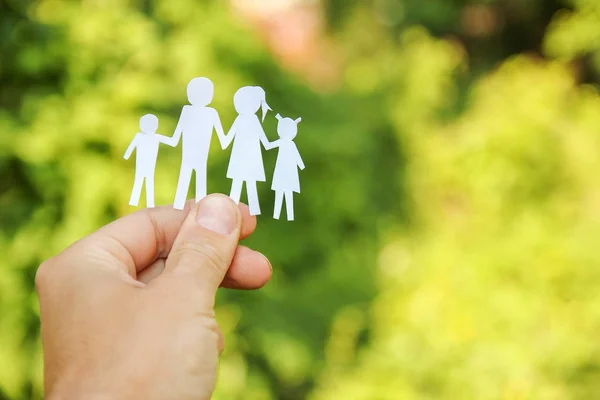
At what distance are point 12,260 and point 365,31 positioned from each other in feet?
18.9

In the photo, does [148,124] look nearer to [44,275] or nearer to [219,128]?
[219,128]

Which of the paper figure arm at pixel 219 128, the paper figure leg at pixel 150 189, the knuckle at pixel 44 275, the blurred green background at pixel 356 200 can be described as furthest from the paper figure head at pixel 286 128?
the blurred green background at pixel 356 200

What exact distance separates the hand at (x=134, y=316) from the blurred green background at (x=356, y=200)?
1188 mm

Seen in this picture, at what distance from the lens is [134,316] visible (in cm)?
104

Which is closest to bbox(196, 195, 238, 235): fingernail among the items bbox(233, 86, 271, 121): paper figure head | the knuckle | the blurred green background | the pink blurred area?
bbox(233, 86, 271, 121): paper figure head

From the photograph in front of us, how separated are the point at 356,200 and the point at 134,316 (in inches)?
117

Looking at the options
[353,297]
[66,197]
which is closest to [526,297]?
[353,297]

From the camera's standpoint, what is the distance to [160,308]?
3.43 feet

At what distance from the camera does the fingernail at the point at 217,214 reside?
1.21 metres

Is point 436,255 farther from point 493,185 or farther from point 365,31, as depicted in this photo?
point 365,31

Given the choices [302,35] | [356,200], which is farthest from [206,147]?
[302,35]

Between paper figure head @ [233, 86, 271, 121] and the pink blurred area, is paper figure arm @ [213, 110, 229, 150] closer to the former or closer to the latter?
paper figure head @ [233, 86, 271, 121]

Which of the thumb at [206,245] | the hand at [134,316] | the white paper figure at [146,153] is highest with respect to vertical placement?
the white paper figure at [146,153]

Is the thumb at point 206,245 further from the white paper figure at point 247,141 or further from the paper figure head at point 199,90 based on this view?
the paper figure head at point 199,90
